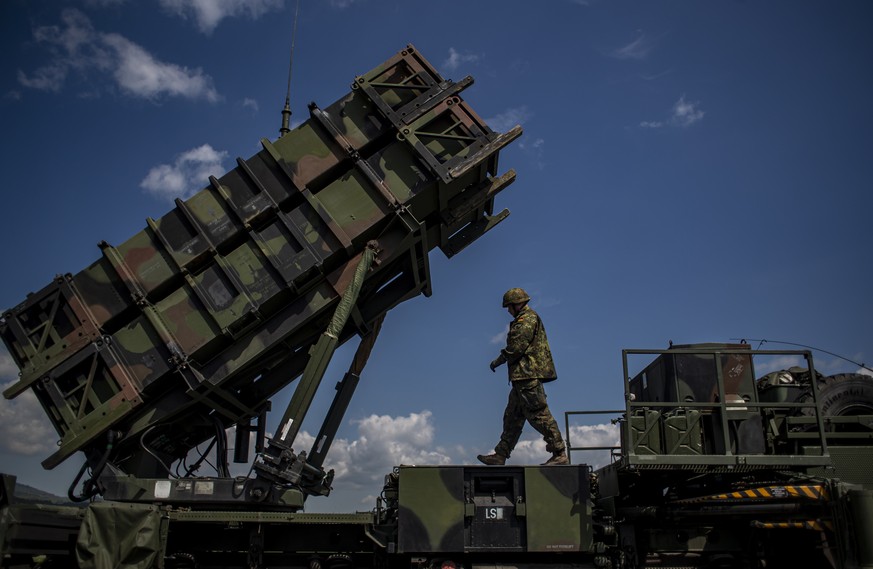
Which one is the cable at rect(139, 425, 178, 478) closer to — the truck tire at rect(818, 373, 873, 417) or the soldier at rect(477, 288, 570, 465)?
the soldier at rect(477, 288, 570, 465)

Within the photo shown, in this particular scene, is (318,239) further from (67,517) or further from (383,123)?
(67,517)

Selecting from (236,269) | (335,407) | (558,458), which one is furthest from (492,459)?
(236,269)

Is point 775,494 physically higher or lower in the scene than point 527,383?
lower

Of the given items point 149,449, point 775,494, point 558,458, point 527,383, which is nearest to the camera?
point 775,494

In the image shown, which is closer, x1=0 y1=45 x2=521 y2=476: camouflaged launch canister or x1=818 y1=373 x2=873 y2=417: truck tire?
x1=0 y1=45 x2=521 y2=476: camouflaged launch canister

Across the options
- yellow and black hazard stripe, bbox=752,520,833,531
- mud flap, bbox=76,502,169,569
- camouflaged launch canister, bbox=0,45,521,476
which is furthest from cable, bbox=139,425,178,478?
yellow and black hazard stripe, bbox=752,520,833,531

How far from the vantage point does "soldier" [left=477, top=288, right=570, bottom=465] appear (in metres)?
7.53

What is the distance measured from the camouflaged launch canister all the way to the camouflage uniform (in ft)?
5.11

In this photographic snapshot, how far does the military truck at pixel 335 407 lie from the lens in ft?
21.7

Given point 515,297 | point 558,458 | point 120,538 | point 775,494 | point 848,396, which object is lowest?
point 120,538

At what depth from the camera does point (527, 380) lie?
7602mm

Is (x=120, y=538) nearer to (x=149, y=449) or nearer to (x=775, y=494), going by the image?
(x=149, y=449)

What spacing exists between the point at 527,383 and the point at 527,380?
0.03 m

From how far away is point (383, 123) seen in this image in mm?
7898
